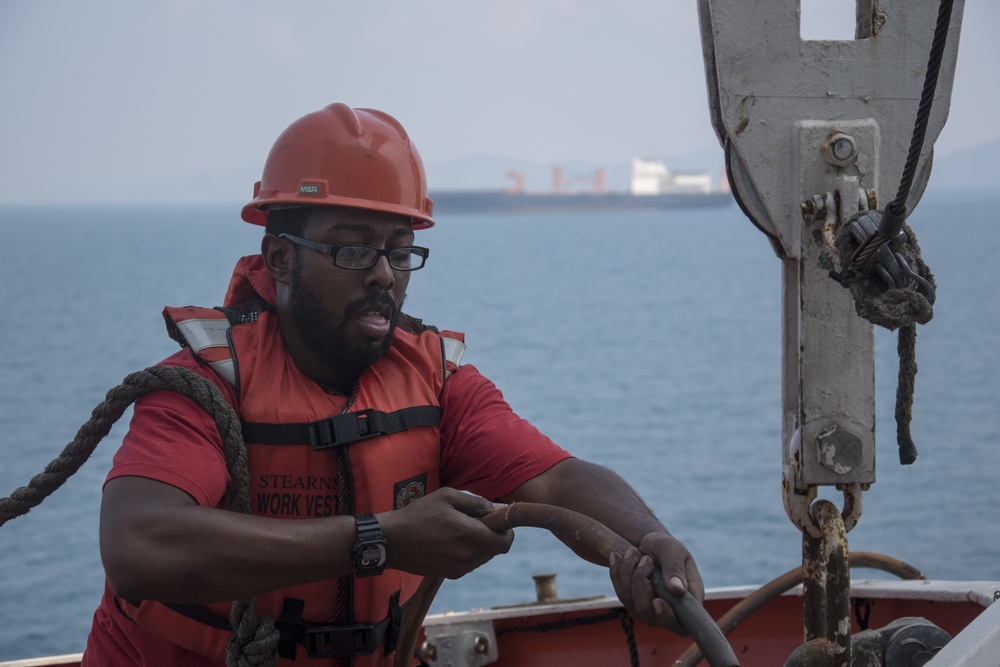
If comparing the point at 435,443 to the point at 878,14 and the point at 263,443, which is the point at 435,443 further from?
the point at 878,14

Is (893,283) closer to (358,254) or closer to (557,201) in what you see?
(358,254)

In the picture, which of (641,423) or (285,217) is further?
(641,423)

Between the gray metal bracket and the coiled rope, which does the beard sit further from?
the gray metal bracket

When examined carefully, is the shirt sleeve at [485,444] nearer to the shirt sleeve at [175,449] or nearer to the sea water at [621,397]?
the shirt sleeve at [175,449]

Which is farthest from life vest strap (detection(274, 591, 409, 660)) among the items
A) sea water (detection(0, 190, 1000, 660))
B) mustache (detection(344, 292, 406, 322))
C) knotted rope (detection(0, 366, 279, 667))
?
sea water (detection(0, 190, 1000, 660))

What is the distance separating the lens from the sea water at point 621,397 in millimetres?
17188

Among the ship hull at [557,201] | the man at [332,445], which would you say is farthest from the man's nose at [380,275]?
the ship hull at [557,201]

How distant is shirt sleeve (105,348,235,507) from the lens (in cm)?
262

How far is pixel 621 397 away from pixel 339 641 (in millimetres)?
29357

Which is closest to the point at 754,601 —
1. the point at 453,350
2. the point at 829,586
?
the point at 829,586

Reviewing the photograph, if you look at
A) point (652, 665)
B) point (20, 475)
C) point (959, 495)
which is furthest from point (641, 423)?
point (652, 665)

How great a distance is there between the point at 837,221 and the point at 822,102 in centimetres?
28

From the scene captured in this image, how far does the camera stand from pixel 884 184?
2.91m

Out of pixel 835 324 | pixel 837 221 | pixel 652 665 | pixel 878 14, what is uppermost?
pixel 878 14
